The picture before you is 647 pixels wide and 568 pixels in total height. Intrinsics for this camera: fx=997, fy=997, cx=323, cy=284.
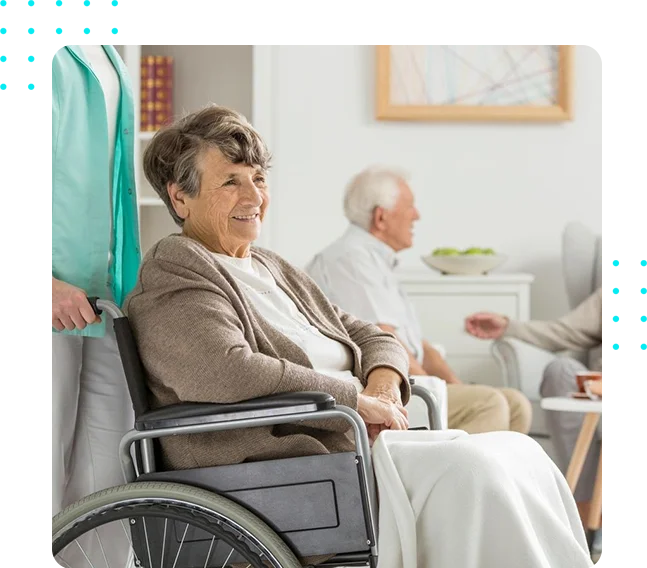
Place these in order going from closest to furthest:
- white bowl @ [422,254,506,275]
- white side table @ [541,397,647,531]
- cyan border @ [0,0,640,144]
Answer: cyan border @ [0,0,640,144] < white side table @ [541,397,647,531] < white bowl @ [422,254,506,275]

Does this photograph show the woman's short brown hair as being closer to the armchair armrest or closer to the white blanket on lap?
the white blanket on lap

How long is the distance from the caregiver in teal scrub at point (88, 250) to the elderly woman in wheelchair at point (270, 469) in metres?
0.11

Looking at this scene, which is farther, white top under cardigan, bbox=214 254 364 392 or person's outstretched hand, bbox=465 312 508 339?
person's outstretched hand, bbox=465 312 508 339

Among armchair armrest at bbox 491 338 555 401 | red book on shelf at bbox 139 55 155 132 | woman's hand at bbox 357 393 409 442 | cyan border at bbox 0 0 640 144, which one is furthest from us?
red book on shelf at bbox 139 55 155 132

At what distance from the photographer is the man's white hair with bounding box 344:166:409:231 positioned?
3.76 metres

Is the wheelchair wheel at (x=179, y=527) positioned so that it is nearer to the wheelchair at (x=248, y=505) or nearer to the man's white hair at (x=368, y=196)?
the wheelchair at (x=248, y=505)

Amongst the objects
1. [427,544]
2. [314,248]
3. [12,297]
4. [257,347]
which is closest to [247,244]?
[257,347]

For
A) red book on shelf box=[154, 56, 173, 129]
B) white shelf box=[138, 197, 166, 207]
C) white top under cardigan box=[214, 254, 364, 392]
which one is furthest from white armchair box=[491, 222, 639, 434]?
white top under cardigan box=[214, 254, 364, 392]

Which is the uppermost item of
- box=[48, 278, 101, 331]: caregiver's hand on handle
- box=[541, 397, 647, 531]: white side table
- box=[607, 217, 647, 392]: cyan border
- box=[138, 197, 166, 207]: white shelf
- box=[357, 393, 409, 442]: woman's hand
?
box=[138, 197, 166, 207]: white shelf

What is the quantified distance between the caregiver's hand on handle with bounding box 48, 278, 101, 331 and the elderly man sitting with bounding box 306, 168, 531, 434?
5.62ft

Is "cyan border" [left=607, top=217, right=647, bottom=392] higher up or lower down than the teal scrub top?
lower down

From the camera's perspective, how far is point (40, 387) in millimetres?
1127

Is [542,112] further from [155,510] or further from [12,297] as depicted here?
[12,297]

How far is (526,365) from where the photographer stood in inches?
173
